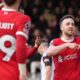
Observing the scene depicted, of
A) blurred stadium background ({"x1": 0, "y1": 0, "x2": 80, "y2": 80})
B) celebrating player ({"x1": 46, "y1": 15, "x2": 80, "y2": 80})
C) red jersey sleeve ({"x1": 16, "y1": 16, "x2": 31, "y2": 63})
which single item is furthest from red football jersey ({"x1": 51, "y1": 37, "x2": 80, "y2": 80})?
blurred stadium background ({"x1": 0, "y1": 0, "x2": 80, "y2": 80})

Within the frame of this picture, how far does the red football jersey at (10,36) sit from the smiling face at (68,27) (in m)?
2.15

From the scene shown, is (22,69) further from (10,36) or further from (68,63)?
(68,63)

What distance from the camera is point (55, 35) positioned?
15.6m

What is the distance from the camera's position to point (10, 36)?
21.4 ft

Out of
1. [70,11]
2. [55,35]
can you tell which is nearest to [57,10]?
[70,11]

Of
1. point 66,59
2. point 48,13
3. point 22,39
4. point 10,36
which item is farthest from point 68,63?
point 48,13

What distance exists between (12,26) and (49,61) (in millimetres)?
2428

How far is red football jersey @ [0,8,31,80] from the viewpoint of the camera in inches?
252

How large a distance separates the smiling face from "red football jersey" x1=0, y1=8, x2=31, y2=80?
2.15 meters

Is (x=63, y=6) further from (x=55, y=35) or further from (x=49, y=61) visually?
(x=49, y=61)

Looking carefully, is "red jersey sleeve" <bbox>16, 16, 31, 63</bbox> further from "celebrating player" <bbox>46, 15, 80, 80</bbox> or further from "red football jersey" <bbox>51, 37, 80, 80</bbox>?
"red football jersey" <bbox>51, 37, 80, 80</bbox>

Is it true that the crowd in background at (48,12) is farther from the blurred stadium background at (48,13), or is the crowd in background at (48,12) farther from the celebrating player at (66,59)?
the celebrating player at (66,59)

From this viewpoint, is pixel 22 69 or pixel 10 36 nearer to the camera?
pixel 22 69

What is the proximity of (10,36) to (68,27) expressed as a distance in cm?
232
